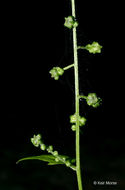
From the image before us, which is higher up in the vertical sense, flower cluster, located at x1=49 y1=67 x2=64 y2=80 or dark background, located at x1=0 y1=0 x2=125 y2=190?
dark background, located at x1=0 y1=0 x2=125 y2=190

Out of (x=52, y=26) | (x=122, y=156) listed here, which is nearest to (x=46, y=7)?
(x=52, y=26)

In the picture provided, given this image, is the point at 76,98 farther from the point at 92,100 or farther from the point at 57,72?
the point at 57,72

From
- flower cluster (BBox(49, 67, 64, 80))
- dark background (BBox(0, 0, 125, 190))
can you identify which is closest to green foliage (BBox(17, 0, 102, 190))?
flower cluster (BBox(49, 67, 64, 80))

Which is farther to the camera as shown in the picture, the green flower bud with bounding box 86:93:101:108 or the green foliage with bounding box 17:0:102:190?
the green flower bud with bounding box 86:93:101:108

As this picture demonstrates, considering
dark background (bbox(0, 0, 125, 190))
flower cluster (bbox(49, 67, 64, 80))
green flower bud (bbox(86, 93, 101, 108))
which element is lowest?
green flower bud (bbox(86, 93, 101, 108))

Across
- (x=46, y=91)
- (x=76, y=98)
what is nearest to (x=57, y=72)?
(x=76, y=98)

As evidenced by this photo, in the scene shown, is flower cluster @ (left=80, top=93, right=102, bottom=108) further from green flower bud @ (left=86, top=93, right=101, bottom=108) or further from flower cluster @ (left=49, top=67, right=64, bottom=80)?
flower cluster @ (left=49, top=67, right=64, bottom=80)

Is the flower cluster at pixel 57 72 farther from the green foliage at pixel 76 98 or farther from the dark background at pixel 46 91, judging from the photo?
the dark background at pixel 46 91

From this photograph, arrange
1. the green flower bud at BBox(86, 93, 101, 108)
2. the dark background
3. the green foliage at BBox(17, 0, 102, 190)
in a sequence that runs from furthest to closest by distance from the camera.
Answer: the dark background
the green flower bud at BBox(86, 93, 101, 108)
the green foliage at BBox(17, 0, 102, 190)
